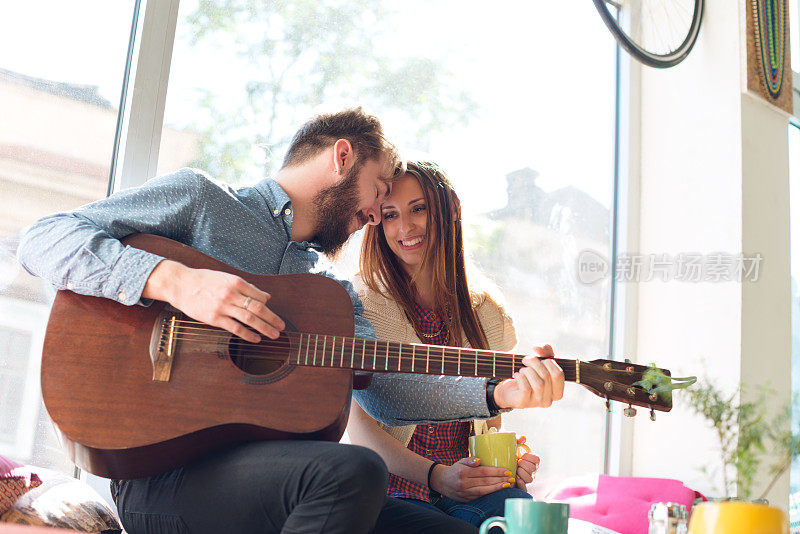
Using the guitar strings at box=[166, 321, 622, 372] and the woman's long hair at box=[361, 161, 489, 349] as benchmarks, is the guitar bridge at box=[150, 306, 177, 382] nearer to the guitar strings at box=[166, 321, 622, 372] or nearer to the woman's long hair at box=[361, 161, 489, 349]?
the guitar strings at box=[166, 321, 622, 372]

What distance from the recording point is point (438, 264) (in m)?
2.14

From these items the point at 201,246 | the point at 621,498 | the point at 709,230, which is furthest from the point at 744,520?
the point at 709,230

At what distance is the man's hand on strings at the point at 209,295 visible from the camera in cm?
137

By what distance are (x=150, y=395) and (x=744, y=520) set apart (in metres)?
0.97

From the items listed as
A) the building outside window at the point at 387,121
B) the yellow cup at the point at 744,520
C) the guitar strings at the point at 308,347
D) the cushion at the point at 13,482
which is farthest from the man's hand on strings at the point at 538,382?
the cushion at the point at 13,482

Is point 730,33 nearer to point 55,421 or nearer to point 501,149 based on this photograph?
point 501,149

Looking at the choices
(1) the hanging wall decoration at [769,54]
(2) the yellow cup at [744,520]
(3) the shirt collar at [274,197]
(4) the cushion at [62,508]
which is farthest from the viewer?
(1) the hanging wall decoration at [769,54]

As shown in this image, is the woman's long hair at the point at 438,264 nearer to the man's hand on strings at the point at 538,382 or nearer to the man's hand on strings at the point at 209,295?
the man's hand on strings at the point at 538,382

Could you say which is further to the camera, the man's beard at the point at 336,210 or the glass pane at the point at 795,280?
the glass pane at the point at 795,280

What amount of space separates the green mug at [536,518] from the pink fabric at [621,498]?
127 cm

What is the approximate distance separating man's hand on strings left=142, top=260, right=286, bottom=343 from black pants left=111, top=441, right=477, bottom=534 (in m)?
0.23

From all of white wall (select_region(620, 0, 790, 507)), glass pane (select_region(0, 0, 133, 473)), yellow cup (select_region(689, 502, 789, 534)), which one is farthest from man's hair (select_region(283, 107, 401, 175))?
white wall (select_region(620, 0, 790, 507))

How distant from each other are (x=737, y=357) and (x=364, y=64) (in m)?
1.76

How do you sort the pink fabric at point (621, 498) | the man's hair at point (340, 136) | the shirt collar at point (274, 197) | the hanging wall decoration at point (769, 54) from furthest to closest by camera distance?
the hanging wall decoration at point (769, 54) < the pink fabric at point (621, 498) < the man's hair at point (340, 136) < the shirt collar at point (274, 197)
